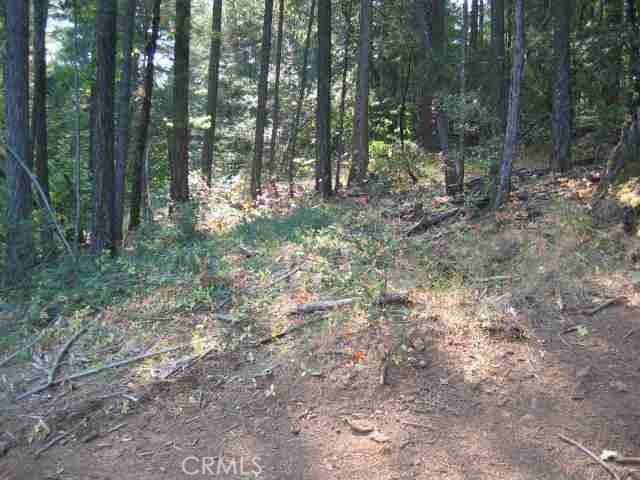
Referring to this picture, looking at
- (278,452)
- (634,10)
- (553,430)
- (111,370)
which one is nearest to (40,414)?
(111,370)

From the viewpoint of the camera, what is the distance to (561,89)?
10062mm

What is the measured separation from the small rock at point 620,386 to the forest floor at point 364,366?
14mm

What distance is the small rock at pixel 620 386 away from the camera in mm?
3977

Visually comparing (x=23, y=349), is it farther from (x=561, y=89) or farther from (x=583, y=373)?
(x=561, y=89)

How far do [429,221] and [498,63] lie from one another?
6177 mm

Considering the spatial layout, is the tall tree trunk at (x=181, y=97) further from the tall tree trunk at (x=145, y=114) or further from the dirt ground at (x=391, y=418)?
the dirt ground at (x=391, y=418)

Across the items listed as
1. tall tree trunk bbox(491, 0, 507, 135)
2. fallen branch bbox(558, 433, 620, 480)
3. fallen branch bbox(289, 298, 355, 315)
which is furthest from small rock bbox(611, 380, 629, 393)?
tall tree trunk bbox(491, 0, 507, 135)

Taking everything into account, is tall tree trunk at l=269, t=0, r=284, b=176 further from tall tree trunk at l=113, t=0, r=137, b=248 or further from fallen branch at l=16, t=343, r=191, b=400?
fallen branch at l=16, t=343, r=191, b=400

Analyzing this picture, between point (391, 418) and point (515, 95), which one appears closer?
point (391, 418)

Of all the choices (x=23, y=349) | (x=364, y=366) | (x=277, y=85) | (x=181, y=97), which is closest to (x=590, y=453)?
(x=364, y=366)

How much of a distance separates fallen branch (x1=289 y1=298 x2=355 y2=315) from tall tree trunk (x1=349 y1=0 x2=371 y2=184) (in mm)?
8408

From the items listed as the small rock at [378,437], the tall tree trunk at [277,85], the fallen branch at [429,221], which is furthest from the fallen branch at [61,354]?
the tall tree trunk at [277,85]

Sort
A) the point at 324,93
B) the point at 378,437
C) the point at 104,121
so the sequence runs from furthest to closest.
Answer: the point at 324,93
the point at 104,121
the point at 378,437

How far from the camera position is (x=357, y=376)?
4.62m
